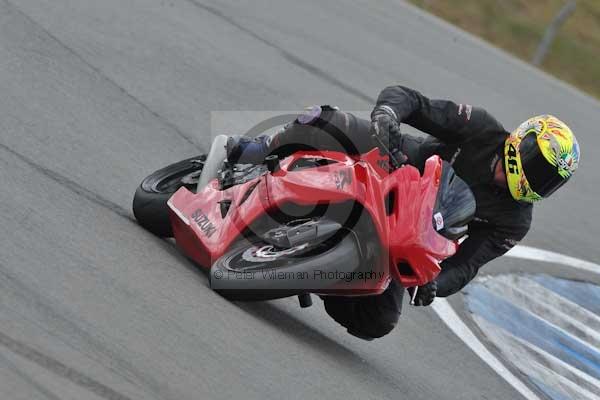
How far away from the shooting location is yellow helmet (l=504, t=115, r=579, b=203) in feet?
17.6

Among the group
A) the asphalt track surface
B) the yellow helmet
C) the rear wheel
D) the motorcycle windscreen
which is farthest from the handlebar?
the asphalt track surface

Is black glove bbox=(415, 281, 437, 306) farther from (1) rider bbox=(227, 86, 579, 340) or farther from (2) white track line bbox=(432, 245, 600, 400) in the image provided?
(2) white track line bbox=(432, 245, 600, 400)

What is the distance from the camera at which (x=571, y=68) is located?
17.9 m

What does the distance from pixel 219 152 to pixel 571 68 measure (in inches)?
517

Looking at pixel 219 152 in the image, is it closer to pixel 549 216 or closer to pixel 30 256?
pixel 30 256

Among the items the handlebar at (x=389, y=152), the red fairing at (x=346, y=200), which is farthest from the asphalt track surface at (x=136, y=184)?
the handlebar at (x=389, y=152)

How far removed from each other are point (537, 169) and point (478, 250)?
76cm

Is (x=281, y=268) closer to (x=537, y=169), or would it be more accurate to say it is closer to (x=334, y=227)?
(x=334, y=227)

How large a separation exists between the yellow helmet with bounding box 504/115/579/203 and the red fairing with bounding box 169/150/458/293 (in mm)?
748

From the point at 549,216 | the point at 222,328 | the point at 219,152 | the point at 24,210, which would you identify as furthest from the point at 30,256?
the point at 549,216

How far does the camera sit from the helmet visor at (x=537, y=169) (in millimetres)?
5379

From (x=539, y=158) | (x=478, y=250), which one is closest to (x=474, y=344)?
(x=478, y=250)

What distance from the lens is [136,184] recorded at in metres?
6.65

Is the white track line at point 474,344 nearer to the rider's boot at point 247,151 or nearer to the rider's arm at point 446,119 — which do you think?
the rider's arm at point 446,119
